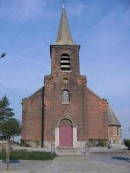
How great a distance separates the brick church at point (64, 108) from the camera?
3731 centimetres

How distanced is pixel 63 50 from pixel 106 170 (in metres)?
24.4

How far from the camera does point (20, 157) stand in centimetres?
2411

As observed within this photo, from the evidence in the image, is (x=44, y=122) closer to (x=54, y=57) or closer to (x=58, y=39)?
(x=54, y=57)

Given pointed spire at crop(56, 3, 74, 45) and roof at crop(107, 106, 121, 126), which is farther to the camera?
roof at crop(107, 106, 121, 126)

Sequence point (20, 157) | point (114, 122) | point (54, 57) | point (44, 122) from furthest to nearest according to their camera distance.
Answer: point (114, 122) < point (54, 57) < point (44, 122) < point (20, 157)

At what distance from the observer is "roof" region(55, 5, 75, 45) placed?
40950mm

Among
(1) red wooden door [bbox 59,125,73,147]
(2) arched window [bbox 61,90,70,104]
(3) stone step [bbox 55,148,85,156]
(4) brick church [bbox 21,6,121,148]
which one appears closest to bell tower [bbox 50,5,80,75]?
(4) brick church [bbox 21,6,121,148]

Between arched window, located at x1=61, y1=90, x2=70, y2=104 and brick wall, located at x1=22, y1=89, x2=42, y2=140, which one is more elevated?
arched window, located at x1=61, y1=90, x2=70, y2=104

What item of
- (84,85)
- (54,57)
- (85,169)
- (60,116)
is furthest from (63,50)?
(85,169)

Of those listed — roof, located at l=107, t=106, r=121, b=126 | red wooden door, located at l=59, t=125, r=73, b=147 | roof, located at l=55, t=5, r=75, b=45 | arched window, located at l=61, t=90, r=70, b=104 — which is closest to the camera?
red wooden door, located at l=59, t=125, r=73, b=147

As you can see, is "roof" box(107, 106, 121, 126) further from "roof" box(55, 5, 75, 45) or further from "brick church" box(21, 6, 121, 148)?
"roof" box(55, 5, 75, 45)

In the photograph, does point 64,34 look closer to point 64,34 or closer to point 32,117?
point 64,34

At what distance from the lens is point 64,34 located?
137 ft

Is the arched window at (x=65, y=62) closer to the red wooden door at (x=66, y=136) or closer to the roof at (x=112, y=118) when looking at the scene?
the red wooden door at (x=66, y=136)
